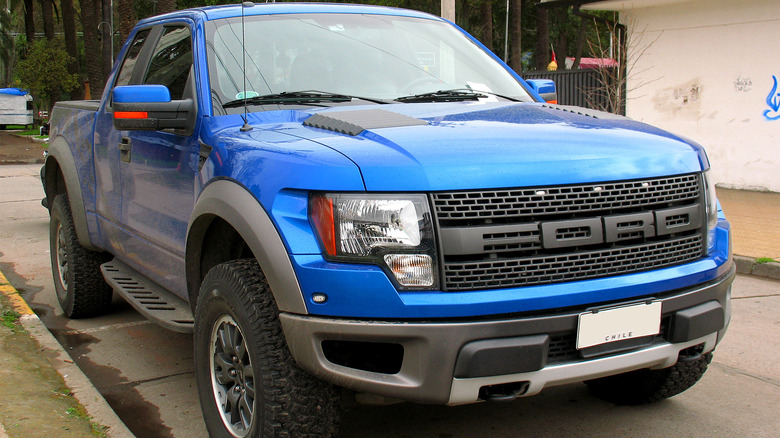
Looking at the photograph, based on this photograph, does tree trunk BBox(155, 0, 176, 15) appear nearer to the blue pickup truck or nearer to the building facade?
the building facade

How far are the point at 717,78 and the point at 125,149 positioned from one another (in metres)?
10.8

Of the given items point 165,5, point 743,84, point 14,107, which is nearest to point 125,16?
point 165,5

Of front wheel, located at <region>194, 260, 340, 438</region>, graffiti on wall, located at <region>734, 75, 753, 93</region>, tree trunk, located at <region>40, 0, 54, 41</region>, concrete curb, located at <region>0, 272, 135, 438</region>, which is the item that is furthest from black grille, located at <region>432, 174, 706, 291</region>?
tree trunk, located at <region>40, 0, 54, 41</region>

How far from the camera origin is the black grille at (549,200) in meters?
2.48

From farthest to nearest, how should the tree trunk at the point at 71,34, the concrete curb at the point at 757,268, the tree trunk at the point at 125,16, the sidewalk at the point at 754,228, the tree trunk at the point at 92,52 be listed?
the tree trunk at the point at 71,34, the tree trunk at the point at 92,52, the tree trunk at the point at 125,16, the sidewalk at the point at 754,228, the concrete curb at the point at 757,268

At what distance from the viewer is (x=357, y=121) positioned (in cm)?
300

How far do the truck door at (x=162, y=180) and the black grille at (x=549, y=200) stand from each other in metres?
1.36

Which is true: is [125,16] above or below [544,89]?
above

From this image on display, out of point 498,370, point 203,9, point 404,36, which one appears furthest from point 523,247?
point 203,9

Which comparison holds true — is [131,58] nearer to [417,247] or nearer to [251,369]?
[251,369]

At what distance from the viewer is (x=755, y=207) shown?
10.5 metres

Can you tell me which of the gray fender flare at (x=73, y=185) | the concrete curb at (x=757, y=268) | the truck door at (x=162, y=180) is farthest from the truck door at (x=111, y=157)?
the concrete curb at (x=757, y=268)

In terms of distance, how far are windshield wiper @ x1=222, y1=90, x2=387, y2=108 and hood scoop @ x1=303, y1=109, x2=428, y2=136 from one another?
0.35 metres

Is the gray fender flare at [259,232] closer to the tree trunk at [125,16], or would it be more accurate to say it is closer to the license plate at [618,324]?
the license plate at [618,324]
